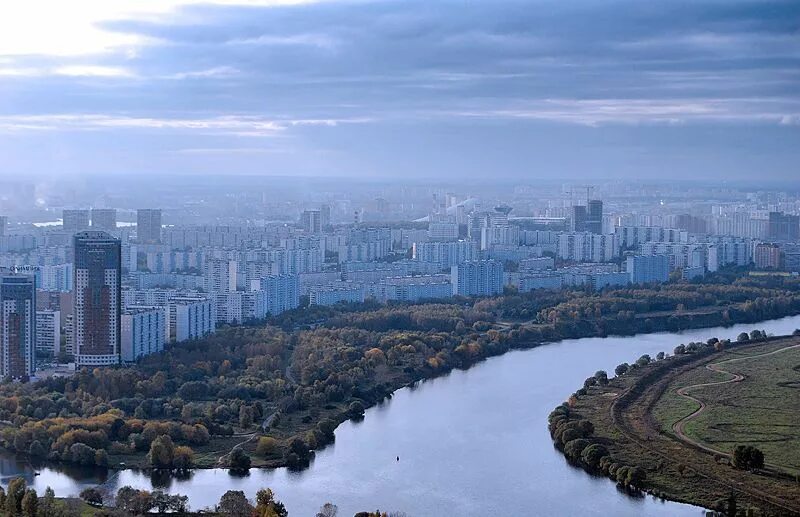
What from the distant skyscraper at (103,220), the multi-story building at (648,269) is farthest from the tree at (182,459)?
the distant skyscraper at (103,220)

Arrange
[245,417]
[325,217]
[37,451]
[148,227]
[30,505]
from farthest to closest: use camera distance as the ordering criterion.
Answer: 1. [325,217]
2. [148,227]
3. [245,417]
4. [37,451]
5. [30,505]

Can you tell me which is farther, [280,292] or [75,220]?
[75,220]

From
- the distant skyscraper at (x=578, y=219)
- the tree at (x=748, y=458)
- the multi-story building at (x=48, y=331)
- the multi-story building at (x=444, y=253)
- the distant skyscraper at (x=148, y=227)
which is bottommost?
the tree at (x=748, y=458)

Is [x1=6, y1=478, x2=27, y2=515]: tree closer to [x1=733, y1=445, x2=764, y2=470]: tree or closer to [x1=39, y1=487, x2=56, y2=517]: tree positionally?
[x1=39, y1=487, x2=56, y2=517]: tree

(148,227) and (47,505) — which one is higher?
(148,227)

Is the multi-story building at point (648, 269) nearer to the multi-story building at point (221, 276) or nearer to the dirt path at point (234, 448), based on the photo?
the multi-story building at point (221, 276)

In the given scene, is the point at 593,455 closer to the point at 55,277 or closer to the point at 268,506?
the point at 268,506

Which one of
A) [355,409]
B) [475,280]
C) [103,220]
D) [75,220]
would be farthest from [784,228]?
[355,409]
